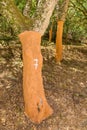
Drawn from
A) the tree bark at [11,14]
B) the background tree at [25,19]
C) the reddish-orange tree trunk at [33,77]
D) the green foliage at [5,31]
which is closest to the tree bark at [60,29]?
the green foliage at [5,31]

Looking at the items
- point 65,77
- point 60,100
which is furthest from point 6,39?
point 60,100

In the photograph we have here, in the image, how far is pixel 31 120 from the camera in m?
7.62

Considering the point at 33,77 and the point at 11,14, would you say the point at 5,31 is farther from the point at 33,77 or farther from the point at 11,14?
the point at 33,77

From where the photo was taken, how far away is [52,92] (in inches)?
346

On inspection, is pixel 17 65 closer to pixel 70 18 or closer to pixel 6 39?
pixel 6 39

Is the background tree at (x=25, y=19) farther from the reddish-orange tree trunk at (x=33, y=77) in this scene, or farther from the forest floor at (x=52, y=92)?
the forest floor at (x=52, y=92)

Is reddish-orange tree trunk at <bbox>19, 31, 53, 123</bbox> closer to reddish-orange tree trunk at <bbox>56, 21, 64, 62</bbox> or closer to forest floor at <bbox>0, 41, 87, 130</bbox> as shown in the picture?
forest floor at <bbox>0, 41, 87, 130</bbox>

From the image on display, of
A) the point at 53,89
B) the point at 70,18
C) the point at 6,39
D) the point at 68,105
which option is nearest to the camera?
the point at 68,105

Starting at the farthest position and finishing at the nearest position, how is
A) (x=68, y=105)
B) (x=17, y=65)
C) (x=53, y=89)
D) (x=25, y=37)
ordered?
(x=17, y=65)
(x=53, y=89)
(x=68, y=105)
(x=25, y=37)

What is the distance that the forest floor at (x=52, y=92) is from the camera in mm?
7605

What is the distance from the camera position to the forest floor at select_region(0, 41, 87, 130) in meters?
7.61

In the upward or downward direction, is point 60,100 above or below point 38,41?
A: below

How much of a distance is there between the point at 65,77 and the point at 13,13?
334 centimetres

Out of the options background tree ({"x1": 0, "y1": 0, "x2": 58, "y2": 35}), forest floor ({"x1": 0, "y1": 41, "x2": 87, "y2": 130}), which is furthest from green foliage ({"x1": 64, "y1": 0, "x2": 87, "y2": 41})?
→ background tree ({"x1": 0, "y1": 0, "x2": 58, "y2": 35})
